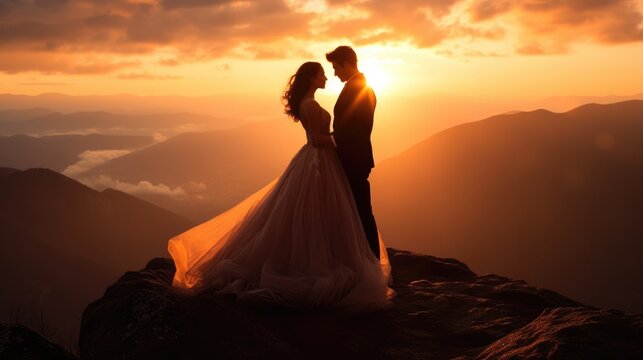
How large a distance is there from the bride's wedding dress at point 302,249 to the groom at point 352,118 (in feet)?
0.65

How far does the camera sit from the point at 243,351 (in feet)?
16.6

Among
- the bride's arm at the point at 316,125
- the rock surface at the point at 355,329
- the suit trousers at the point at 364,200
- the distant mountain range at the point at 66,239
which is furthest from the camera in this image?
the distant mountain range at the point at 66,239

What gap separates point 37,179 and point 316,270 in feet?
545

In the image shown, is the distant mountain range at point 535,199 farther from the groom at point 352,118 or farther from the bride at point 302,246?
the bride at point 302,246

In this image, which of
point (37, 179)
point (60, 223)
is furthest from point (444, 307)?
point (37, 179)

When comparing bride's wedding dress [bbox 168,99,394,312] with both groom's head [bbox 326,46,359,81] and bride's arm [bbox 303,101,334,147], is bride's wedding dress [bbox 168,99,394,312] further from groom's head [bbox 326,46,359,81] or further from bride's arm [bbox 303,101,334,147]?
groom's head [bbox 326,46,359,81]

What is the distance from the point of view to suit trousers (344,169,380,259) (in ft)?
25.9

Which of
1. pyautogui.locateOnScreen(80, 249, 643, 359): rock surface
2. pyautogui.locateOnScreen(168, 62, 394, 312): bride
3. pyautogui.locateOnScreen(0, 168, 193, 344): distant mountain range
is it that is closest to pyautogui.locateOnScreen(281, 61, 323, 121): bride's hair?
pyautogui.locateOnScreen(168, 62, 394, 312): bride

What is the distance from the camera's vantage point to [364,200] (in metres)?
7.97

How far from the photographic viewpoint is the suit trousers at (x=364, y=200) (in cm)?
789

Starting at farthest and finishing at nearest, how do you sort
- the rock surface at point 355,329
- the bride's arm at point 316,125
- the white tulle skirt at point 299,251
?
the bride's arm at point 316,125, the white tulle skirt at point 299,251, the rock surface at point 355,329

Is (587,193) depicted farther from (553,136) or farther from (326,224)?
(326,224)

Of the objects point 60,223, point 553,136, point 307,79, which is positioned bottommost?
point 60,223

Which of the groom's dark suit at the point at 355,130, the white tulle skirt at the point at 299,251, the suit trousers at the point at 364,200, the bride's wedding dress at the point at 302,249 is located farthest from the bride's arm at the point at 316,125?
the suit trousers at the point at 364,200
